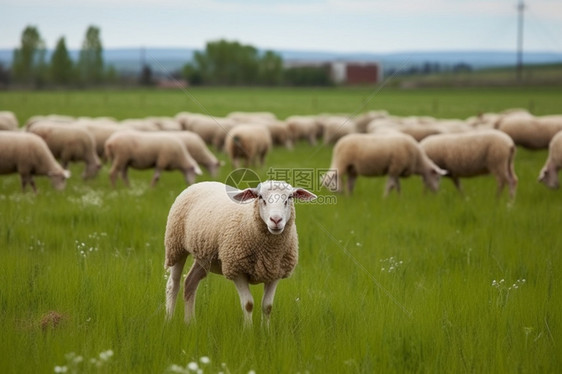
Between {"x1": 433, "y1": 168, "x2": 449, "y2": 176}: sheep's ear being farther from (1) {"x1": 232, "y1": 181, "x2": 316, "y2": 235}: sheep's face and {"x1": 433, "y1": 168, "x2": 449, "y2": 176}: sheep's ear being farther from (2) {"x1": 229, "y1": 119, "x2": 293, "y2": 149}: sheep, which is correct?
(2) {"x1": 229, "y1": 119, "x2": 293, "y2": 149}: sheep

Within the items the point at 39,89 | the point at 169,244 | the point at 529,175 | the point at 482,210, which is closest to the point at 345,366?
the point at 169,244

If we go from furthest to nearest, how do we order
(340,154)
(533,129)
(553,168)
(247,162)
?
(247,162) < (533,129) < (340,154) < (553,168)

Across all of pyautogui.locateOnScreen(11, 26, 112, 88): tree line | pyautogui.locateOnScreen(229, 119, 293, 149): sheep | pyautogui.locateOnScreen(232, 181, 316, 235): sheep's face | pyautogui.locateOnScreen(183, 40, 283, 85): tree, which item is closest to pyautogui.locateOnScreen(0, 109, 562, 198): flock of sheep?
pyautogui.locateOnScreen(232, 181, 316, 235): sheep's face

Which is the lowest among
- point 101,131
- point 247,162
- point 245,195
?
point 247,162

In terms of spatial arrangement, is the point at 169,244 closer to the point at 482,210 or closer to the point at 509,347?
the point at 509,347

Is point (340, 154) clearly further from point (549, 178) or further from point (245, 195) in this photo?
point (245, 195)

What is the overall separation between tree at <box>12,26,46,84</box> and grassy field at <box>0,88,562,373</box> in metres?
71.6

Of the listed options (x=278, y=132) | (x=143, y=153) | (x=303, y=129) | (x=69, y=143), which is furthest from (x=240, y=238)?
(x=303, y=129)

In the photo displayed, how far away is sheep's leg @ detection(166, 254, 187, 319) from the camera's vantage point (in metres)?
5.32

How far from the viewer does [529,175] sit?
15.0 m

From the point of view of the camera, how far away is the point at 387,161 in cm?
1262

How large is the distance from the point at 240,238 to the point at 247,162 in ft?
45.7

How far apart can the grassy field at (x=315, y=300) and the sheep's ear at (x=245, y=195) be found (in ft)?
3.01

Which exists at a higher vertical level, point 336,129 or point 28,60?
point 28,60
